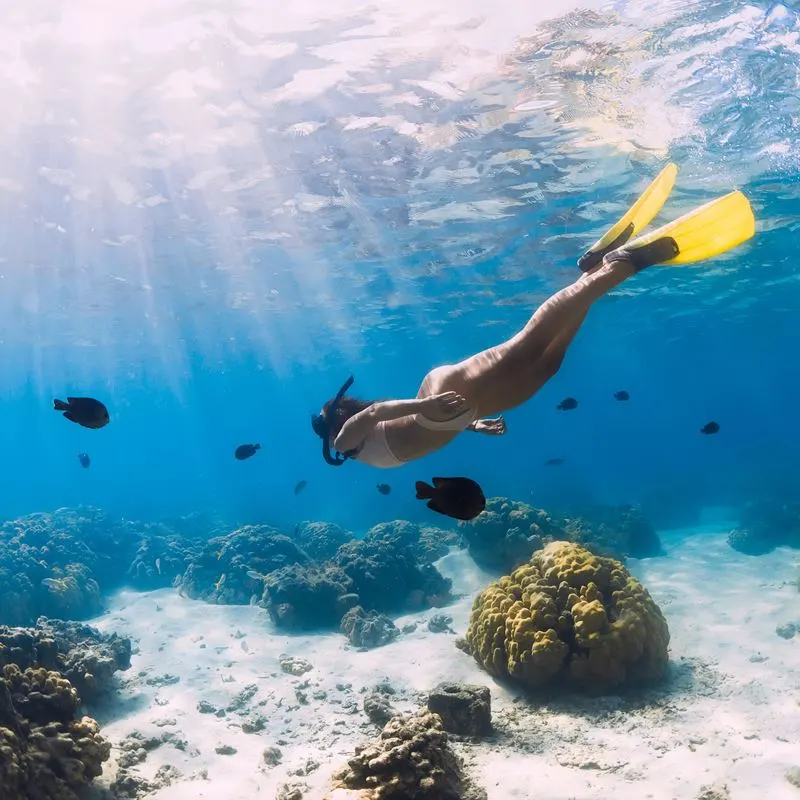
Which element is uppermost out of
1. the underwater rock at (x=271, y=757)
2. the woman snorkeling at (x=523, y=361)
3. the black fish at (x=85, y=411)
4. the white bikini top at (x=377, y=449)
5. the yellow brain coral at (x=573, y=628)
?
the black fish at (x=85, y=411)

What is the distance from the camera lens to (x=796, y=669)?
8.04 m

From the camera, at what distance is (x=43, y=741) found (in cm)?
543

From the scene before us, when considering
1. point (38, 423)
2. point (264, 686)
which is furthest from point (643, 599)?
point (38, 423)

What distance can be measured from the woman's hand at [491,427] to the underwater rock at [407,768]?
9.66 feet

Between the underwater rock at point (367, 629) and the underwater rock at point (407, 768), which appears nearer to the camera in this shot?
the underwater rock at point (407, 768)

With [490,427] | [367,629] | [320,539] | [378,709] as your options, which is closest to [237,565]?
[320,539]

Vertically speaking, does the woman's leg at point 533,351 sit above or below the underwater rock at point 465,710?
above

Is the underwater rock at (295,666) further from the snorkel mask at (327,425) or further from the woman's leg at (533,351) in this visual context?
the woman's leg at (533,351)

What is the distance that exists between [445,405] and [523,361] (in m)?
0.64

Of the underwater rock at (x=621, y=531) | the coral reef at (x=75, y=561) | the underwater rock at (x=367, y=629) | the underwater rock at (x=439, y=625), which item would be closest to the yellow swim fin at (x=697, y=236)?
the underwater rock at (x=439, y=625)

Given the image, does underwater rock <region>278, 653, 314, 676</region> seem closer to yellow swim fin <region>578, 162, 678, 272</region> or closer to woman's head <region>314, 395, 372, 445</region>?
woman's head <region>314, 395, 372, 445</region>

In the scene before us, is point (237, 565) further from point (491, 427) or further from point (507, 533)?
point (491, 427)

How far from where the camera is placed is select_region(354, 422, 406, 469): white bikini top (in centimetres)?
380

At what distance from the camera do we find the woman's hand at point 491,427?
4520mm
